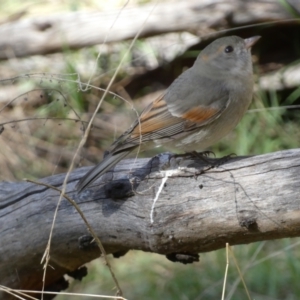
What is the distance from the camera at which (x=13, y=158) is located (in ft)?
22.9

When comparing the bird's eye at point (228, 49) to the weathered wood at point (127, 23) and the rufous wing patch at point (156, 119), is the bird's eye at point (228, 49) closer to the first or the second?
the rufous wing patch at point (156, 119)

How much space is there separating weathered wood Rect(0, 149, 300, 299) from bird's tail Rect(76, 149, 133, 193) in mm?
87

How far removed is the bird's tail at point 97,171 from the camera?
3854 millimetres

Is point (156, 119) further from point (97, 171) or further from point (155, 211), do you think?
point (155, 211)

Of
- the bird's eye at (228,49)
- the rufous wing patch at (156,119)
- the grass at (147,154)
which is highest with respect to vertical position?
the bird's eye at (228,49)

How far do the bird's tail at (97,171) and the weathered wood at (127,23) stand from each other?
220 cm

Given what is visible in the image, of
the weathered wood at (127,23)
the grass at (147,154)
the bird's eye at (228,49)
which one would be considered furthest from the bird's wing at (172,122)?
the weathered wood at (127,23)

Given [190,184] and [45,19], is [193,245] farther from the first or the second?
A: [45,19]

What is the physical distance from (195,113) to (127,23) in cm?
256

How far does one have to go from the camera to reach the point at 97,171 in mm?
3852

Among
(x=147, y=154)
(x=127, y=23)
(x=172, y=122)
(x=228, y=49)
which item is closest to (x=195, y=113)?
(x=172, y=122)

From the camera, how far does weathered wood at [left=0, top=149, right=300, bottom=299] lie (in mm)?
3396

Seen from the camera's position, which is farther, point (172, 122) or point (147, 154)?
point (147, 154)

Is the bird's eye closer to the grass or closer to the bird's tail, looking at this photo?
the grass
